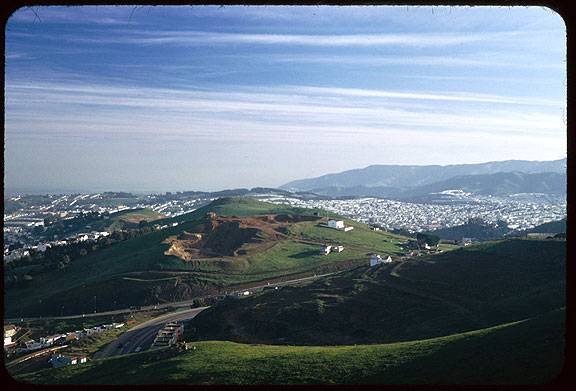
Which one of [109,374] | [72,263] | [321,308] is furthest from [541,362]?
[72,263]

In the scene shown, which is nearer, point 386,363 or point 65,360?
point 386,363

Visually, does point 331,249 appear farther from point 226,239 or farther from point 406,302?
point 406,302

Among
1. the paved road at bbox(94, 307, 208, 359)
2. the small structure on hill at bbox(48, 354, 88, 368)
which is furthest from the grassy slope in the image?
the paved road at bbox(94, 307, 208, 359)

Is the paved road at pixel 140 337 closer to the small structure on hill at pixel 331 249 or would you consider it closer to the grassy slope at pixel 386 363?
the grassy slope at pixel 386 363

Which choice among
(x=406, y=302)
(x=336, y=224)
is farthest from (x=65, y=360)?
(x=336, y=224)

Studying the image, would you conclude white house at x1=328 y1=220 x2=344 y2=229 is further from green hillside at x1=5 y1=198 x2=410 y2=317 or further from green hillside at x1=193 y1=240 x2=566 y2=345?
green hillside at x1=193 y1=240 x2=566 y2=345
